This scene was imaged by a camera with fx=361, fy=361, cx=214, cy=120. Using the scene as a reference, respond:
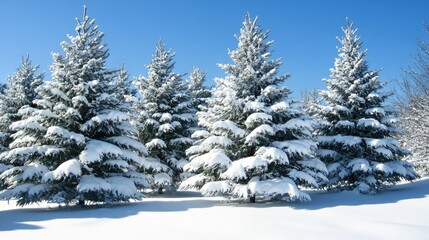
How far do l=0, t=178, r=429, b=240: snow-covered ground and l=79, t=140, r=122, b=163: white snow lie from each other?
2066 mm

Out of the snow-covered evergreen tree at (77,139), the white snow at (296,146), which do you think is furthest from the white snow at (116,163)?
the white snow at (296,146)

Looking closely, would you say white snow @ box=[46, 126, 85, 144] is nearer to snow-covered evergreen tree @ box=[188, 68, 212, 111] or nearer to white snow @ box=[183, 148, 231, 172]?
white snow @ box=[183, 148, 231, 172]

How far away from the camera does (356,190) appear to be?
1731 centimetres

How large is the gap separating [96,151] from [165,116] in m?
7.41

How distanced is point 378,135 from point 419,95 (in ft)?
16.9

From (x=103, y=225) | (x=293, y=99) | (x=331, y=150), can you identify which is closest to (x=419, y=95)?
(x=331, y=150)

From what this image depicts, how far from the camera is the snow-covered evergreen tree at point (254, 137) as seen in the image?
45.2 ft

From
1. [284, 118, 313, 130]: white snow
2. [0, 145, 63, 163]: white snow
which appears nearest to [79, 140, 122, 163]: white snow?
[0, 145, 63, 163]: white snow

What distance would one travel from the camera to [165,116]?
2092 centimetres

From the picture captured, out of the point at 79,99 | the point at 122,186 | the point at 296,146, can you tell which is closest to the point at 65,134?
the point at 79,99

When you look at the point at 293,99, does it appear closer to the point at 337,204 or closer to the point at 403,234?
the point at 337,204

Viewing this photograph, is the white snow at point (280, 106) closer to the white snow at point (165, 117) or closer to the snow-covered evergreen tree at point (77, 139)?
the snow-covered evergreen tree at point (77, 139)

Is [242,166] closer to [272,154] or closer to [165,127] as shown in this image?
[272,154]

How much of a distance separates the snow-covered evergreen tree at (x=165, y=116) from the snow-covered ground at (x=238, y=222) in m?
7.00
